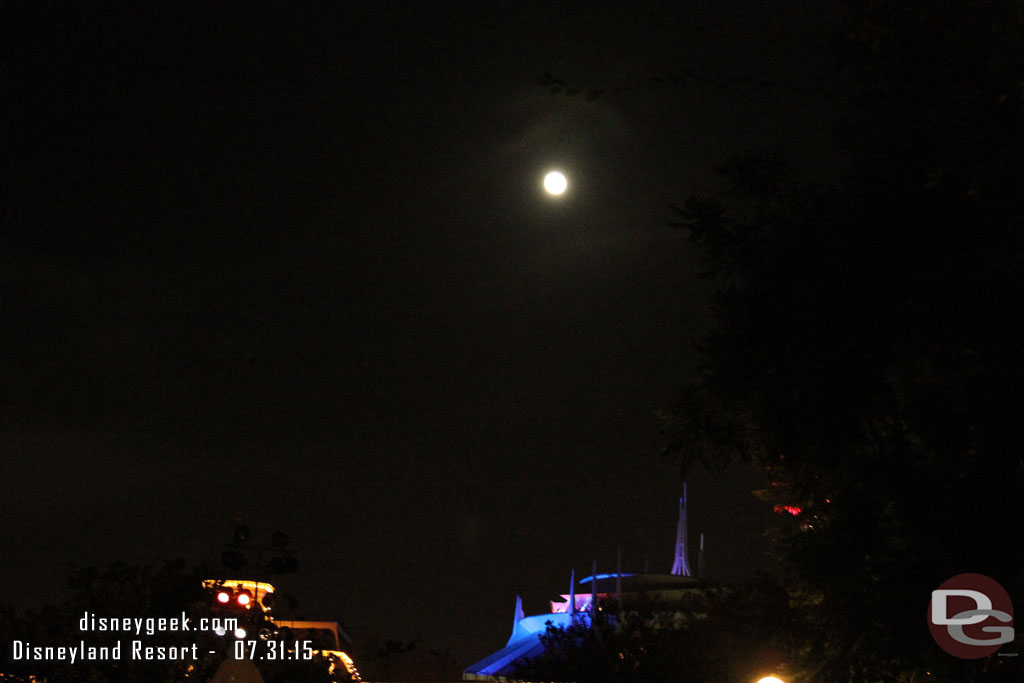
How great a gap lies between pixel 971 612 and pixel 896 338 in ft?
9.13

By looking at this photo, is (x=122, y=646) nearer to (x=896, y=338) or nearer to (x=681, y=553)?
(x=896, y=338)

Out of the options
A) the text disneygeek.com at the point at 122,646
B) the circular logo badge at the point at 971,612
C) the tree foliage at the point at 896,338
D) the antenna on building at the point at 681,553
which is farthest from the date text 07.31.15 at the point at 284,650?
the antenna on building at the point at 681,553

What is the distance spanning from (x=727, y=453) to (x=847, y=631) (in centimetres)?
275

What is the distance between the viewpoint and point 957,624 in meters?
10.6

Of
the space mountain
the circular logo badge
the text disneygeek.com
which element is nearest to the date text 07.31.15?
the text disneygeek.com

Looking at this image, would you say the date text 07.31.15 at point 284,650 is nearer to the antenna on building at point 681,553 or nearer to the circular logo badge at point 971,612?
the circular logo badge at point 971,612

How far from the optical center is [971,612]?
34.8ft

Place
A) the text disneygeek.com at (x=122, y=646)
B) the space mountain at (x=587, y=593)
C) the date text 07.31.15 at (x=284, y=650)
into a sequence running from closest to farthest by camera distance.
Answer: the date text 07.31.15 at (x=284, y=650) < the text disneygeek.com at (x=122, y=646) < the space mountain at (x=587, y=593)

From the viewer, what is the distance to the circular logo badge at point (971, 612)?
1061 centimetres

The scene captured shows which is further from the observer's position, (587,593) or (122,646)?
(587,593)

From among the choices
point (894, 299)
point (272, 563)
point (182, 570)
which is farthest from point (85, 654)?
point (894, 299)

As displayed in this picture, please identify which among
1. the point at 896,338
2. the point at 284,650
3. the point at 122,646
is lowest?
the point at 284,650

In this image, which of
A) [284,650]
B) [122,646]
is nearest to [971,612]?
[284,650]

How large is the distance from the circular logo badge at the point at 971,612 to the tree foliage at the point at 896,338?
0.12m
